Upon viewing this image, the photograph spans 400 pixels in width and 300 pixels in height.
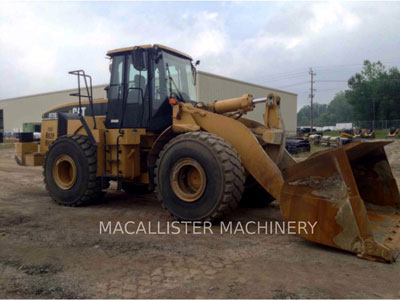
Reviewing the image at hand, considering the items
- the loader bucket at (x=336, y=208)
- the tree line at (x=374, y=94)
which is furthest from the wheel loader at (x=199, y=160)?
the tree line at (x=374, y=94)

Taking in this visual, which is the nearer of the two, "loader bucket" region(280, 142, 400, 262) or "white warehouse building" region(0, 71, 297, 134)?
"loader bucket" region(280, 142, 400, 262)

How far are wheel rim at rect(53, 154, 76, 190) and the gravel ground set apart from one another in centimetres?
139

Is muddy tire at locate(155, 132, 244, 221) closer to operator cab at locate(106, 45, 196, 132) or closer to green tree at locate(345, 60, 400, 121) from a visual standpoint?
operator cab at locate(106, 45, 196, 132)

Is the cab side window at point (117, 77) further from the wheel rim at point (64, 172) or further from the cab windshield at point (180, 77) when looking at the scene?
the wheel rim at point (64, 172)

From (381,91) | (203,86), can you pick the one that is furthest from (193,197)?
(381,91)

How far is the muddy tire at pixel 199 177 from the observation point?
4992 mm

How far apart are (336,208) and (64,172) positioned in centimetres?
522

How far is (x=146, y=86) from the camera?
649cm

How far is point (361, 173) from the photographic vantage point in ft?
18.4

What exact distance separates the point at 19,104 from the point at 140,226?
42719 millimetres

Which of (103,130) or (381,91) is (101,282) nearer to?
(103,130)

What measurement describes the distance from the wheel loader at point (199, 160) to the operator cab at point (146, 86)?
0.06ft

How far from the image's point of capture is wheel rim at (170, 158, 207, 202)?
5.34 m

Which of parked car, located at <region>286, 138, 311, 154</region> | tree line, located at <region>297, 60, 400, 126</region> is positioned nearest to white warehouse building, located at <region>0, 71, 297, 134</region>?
parked car, located at <region>286, 138, 311, 154</region>
